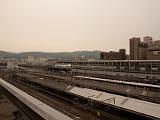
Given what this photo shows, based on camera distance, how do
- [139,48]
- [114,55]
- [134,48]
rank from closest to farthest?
[139,48]
[134,48]
[114,55]

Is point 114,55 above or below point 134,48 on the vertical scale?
below

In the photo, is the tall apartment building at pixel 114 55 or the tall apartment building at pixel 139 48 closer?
the tall apartment building at pixel 139 48

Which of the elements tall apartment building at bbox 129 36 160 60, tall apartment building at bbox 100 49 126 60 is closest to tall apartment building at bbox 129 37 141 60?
tall apartment building at bbox 129 36 160 60

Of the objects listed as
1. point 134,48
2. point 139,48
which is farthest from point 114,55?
point 139,48

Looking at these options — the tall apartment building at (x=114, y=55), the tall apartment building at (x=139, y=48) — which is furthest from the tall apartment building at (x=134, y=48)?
the tall apartment building at (x=114, y=55)

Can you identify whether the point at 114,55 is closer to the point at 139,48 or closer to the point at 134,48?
the point at 134,48

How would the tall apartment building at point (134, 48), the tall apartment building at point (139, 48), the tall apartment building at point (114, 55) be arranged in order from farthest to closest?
the tall apartment building at point (114, 55)
the tall apartment building at point (134, 48)
the tall apartment building at point (139, 48)

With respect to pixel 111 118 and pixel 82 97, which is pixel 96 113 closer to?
pixel 111 118

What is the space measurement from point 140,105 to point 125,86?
982 cm

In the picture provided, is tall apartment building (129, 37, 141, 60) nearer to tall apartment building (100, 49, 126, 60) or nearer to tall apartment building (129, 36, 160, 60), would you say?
tall apartment building (129, 36, 160, 60)

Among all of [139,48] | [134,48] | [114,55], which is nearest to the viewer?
[139,48]

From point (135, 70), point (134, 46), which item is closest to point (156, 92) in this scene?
point (135, 70)

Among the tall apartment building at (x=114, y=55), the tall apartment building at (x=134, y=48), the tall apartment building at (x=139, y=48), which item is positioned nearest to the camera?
the tall apartment building at (x=139, y=48)

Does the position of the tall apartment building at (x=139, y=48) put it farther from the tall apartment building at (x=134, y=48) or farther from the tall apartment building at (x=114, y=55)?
the tall apartment building at (x=114, y=55)
